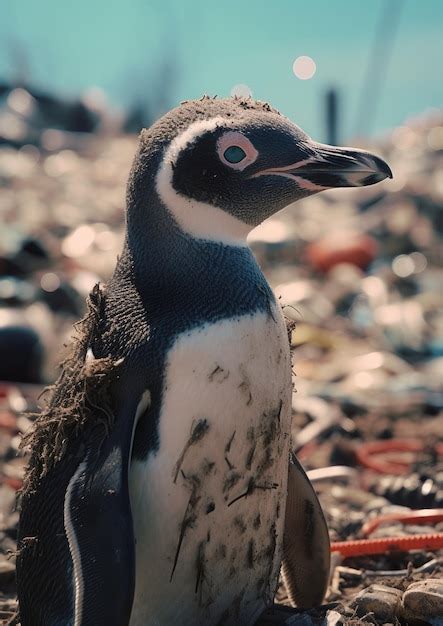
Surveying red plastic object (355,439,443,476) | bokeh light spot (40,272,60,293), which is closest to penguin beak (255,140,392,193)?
red plastic object (355,439,443,476)

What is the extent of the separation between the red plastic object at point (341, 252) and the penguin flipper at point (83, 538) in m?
8.37

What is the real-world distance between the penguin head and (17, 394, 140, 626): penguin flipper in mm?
496

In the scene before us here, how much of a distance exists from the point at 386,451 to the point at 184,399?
2839mm

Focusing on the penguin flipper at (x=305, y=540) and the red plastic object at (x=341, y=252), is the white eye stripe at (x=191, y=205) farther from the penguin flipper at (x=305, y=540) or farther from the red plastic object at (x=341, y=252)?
the red plastic object at (x=341, y=252)

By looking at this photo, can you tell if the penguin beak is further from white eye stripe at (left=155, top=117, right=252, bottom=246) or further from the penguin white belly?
the penguin white belly

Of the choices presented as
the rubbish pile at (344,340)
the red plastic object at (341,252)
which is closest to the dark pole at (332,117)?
the rubbish pile at (344,340)

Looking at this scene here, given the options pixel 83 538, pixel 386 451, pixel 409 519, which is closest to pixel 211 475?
pixel 83 538

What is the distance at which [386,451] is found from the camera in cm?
474

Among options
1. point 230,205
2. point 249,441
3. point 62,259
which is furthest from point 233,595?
point 62,259

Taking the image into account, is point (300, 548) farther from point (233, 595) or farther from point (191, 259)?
point (191, 259)

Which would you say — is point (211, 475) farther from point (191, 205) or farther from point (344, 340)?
point (344, 340)

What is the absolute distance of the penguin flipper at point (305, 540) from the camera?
258 cm

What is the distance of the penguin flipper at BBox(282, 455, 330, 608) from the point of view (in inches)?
102

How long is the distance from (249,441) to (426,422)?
3.49 metres
